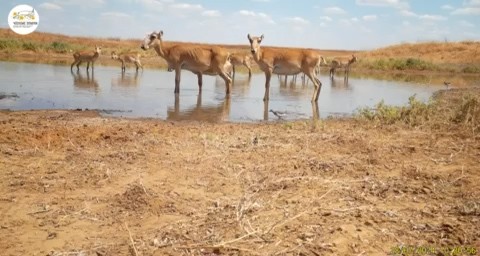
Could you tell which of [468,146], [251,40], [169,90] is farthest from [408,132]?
[169,90]

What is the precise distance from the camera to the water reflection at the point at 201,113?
11.9m

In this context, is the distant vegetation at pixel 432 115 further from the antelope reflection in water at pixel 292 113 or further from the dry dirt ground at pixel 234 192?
the antelope reflection in water at pixel 292 113

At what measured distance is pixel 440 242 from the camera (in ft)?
13.6

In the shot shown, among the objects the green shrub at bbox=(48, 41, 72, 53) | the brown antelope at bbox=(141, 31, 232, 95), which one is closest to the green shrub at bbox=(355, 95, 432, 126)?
the brown antelope at bbox=(141, 31, 232, 95)

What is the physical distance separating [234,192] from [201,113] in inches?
291

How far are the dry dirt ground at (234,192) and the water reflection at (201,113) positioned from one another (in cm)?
266

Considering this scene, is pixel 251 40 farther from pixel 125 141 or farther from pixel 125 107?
pixel 125 141

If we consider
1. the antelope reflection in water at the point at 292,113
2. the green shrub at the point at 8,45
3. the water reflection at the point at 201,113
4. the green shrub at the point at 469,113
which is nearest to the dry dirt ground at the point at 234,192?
the green shrub at the point at 469,113

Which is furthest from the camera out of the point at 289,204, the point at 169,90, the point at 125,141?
the point at 169,90

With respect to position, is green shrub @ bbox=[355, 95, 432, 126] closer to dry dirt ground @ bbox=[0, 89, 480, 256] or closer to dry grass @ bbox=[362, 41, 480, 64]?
dry dirt ground @ bbox=[0, 89, 480, 256]

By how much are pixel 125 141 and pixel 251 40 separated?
9733 mm

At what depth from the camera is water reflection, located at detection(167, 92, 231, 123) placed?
38.9 feet

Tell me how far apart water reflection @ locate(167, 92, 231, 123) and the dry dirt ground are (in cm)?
266

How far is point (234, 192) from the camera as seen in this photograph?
5.59m
